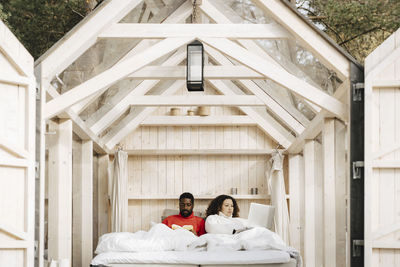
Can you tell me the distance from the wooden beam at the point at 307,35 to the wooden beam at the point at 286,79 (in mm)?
254

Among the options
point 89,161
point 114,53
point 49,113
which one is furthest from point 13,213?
point 89,161

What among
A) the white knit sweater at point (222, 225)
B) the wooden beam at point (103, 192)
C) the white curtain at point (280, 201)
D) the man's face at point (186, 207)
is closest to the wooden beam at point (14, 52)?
the white knit sweater at point (222, 225)

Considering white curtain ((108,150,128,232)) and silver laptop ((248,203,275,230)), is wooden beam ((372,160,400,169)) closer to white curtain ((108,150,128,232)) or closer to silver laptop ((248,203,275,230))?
silver laptop ((248,203,275,230))

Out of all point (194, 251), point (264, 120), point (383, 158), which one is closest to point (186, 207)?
point (264, 120)

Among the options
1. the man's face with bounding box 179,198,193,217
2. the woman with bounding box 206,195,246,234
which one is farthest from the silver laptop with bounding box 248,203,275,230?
the man's face with bounding box 179,198,193,217

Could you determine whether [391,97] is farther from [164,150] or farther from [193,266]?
[164,150]

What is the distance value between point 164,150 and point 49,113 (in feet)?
15.5

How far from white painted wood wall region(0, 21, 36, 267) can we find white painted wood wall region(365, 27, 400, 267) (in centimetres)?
273

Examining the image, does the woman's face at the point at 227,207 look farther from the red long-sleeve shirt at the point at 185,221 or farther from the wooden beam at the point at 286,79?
the wooden beam at the point at 286,79

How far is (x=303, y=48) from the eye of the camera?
622 centimetres

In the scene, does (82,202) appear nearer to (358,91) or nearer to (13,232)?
(13,232)

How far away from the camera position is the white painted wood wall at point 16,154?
495 centimetres

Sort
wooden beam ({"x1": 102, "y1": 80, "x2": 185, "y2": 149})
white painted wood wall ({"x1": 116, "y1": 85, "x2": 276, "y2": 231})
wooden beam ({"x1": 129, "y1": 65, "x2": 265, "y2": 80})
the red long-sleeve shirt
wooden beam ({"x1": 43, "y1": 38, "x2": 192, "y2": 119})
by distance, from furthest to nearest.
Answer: white painted wood wall ({"x1": 116, "y1": 85, "x2": 276, "y2": 231}), wooden beam ({"x1": 102, "y1": 80, "x2": 185, "y2": 149}), the red long-sleeve shirt, wooden beam ({"x1": 129, "y1": 65, "x2": 265, "y2": 80}), wooden beam ({"x1": 43, "y1": 38, "x2": 192, "y2": 119})

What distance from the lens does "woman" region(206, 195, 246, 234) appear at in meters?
7.13
